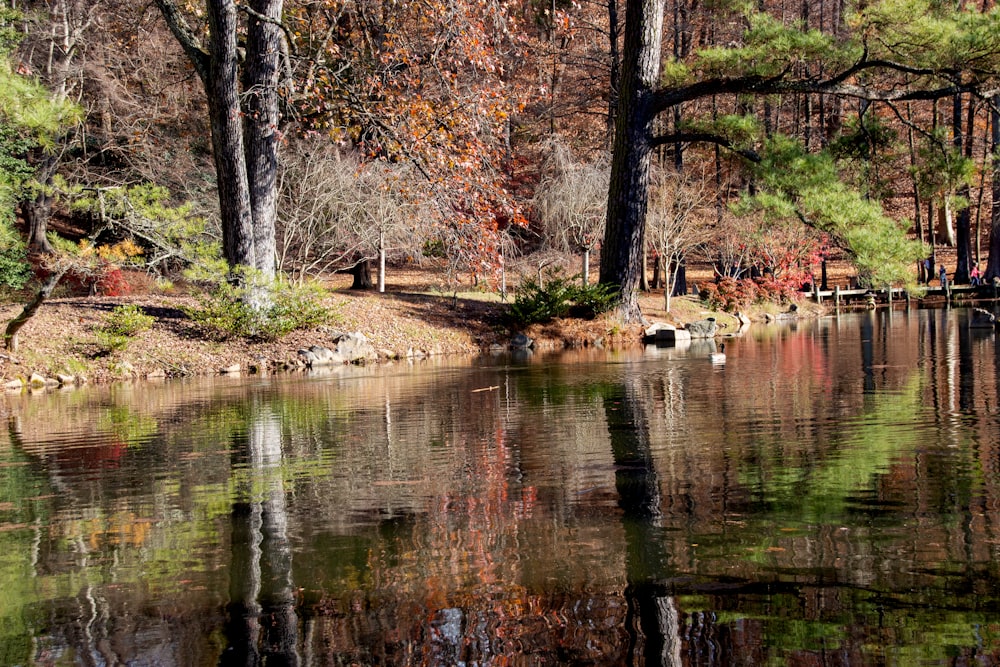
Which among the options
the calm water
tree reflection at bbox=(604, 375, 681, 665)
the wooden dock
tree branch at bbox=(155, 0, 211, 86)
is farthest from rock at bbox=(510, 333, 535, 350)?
the wooden dock

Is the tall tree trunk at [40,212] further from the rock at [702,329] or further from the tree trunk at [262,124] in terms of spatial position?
the rock at [702,329]

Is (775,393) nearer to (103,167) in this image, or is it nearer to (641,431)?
(641,431)

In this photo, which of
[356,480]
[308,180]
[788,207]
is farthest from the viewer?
[308,180]

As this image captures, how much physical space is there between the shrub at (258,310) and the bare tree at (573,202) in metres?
10.8

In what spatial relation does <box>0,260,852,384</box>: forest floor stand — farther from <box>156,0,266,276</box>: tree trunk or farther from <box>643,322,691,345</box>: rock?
<box>156,0,266,276</box>: tree trunk

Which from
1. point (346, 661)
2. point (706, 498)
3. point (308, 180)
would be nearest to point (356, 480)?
point (706, 498)

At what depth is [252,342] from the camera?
734 inches

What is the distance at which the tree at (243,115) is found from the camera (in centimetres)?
1748

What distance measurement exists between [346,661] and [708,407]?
22.1ft

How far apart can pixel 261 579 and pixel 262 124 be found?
15.6 metres

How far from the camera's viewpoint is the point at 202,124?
91.7 feet

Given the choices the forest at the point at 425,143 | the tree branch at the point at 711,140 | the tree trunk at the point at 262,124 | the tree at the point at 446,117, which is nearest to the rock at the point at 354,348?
the forest at the point at 425,143

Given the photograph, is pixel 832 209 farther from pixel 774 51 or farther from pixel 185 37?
pixel 185 37

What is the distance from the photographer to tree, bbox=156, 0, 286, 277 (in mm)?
17484
